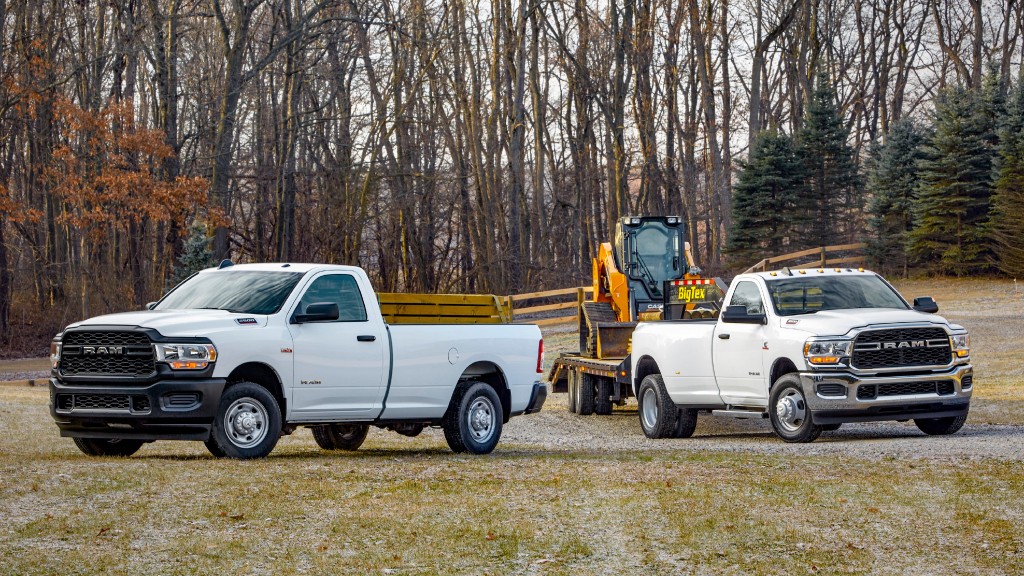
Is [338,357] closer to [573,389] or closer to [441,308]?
[441,308]

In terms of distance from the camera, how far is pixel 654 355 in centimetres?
1828

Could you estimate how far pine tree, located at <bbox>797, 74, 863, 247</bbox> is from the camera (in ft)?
181

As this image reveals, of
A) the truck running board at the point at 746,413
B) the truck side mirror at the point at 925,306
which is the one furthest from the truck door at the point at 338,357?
the truck side mirror at the point at 925,306

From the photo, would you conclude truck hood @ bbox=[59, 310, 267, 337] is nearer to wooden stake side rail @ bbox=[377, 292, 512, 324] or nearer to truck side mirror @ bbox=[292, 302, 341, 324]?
truck side mirror @ bbox=[292, 302, 341, 324]

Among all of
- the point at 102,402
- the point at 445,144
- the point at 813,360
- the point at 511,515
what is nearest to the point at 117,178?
the point at 445,144

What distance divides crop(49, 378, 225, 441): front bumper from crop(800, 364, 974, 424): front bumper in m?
6.99

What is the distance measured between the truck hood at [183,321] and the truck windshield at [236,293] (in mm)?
255

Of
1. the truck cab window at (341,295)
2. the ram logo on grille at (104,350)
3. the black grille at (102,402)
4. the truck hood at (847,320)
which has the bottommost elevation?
the black grille at (102,402)

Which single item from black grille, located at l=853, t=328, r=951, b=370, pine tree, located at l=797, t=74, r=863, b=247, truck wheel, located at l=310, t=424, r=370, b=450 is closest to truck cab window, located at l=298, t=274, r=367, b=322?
truck wheel, located at l=310, t=424, r=370, b=450

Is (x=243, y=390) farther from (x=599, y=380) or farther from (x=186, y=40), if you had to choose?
(x=186, y=40)

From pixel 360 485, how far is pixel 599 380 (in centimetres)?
1217

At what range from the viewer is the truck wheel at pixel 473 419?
47.4ft

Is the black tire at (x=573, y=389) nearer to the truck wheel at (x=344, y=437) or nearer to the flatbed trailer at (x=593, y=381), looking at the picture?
the flatbed trailer at (x=593, y=381)

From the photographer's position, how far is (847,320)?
51.2 ft
